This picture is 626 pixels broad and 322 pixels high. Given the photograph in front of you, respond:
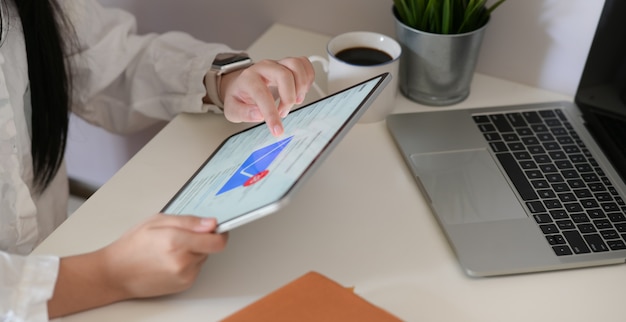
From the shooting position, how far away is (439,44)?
2.76 ft

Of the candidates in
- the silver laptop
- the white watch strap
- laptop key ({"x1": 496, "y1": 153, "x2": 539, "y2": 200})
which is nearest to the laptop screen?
the silver laptop

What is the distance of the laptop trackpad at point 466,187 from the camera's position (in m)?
0.71

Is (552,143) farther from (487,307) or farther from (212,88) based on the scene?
(212,88)

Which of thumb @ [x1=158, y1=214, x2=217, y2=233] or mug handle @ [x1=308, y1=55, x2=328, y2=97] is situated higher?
thumb @ [x1=158, y1=214, x2=217, y2=233]

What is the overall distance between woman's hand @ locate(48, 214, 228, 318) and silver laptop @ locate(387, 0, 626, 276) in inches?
9.7

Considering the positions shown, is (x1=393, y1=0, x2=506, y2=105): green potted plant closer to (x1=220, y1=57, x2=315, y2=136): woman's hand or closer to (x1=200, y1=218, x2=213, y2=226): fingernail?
(x1=220, y1=57, x2=315, y2=136): woman's hand

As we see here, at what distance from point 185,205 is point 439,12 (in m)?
0.40

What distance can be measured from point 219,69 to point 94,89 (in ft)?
0.63

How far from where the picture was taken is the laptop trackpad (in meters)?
0.71

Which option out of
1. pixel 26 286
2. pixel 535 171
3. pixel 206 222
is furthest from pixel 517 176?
pixel 26 286

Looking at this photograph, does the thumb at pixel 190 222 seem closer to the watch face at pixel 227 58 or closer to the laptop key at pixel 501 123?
the watch face at pixel 227 58

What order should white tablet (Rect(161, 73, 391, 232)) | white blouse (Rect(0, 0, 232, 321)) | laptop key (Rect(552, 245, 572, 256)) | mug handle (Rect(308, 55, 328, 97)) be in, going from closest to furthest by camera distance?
white tablet (Rect(161, 73, 391, 232)) < laptop key (Rect(552, 245, 572, 256)) < white blouse (Rect(0, 0, 232, 321)) < mug handle (Rect(308, 55, 328, 97))

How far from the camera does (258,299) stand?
61 cm

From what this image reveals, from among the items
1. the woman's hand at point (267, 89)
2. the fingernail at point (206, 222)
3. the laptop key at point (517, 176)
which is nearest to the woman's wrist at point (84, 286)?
the fingernail at point (206, 222)
